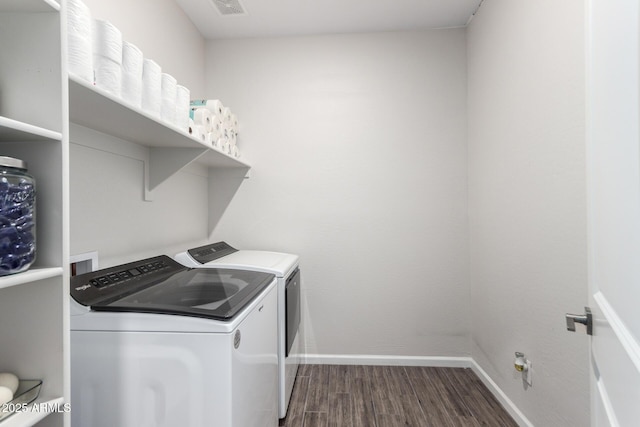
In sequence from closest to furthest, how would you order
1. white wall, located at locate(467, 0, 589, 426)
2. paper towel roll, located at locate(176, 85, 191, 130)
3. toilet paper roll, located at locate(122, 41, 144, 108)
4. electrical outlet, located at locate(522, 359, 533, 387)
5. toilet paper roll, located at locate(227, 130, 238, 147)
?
1. toilet paper roll, located at locate(122, 41, 144, 108)
2. white wall, located at locate(467, 0, 589, 426)
3. paper towel roll, located at locate(176, 85, 191, 130)
4. electrical outlet, located at locate(522, 359, 533, 387)
5. toilet paper roll, located at locate(227, 130, 238, 147)

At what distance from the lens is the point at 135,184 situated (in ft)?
5.75

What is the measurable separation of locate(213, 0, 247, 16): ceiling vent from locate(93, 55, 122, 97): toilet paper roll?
1464mm

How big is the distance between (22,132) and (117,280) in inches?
34.7

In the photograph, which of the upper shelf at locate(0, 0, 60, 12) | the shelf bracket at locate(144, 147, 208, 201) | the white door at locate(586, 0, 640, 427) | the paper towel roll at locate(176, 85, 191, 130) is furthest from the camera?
the shelf bracket at locate(144, 147, 208, 201)

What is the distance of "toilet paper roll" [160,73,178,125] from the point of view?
142 cm

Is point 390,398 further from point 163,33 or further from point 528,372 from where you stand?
point 163,33

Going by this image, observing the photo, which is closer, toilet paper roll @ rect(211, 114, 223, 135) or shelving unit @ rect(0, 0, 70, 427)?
shelving unit @ rect(0, 0, 70, 427)

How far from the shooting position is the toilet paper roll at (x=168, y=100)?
56.1 inches

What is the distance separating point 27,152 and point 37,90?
0.14 metres

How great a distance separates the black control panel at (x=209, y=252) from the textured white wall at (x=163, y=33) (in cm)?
115

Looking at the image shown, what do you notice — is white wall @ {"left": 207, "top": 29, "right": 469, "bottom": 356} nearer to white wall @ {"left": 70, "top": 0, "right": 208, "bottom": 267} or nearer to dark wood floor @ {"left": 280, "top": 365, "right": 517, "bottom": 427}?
dark wood floor @ {"left": 280, "top": 365, "right": 517, "bottom": 427}

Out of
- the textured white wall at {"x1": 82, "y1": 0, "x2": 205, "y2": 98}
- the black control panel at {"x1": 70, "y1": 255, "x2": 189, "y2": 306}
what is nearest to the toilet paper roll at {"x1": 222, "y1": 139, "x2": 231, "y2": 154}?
the textured white wall at {"x1": 82, "y1": 0, "x2": 205, "y2": 98}

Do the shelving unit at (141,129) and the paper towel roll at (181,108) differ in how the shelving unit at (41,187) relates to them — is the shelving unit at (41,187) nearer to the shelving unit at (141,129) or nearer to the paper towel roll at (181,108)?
the shelving unit at (141,129)

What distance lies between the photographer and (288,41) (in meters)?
2.69
